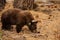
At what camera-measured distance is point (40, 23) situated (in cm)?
797

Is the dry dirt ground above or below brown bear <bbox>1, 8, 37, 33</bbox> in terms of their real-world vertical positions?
below

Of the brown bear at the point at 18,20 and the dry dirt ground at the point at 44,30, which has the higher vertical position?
the brown bear at the point at 18,20

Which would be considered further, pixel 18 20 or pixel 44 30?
pixel 44 30

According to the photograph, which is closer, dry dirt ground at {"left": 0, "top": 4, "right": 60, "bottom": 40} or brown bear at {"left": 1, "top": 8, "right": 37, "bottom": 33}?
dry dirt ground at {"left": 0, "top": 4, "right": 60, "bottom": 40}

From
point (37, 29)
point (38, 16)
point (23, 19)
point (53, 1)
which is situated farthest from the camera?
point (53, 1)

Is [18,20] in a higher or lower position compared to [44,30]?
higher

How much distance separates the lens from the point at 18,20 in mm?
6820

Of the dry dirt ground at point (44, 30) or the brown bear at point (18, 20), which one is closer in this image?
the dry dirt ground at point (44, 30)

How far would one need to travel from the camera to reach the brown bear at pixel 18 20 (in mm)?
6824

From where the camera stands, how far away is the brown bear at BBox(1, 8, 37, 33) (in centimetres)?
682

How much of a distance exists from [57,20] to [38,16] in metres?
0.89

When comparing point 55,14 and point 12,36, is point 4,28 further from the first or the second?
point 55,14

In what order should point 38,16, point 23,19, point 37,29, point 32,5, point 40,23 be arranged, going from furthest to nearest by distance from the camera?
point 32,5 → point 38,16 → point 40,23 → point 37,29 → point 23,19

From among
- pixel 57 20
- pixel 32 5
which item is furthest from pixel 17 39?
pixel 32 5
